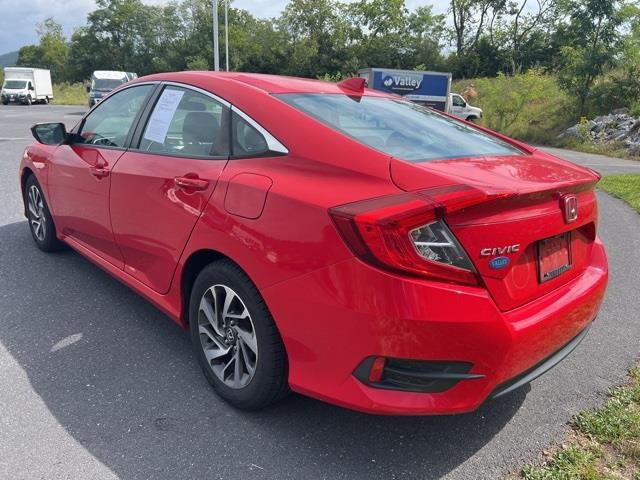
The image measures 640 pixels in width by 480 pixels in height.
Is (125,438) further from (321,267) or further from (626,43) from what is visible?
(626,43)

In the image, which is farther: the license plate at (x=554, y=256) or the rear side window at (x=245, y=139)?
the rear side window at (x=245, y=139)

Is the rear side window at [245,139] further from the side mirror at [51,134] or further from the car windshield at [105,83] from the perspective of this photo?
the car windshield at [105,83]

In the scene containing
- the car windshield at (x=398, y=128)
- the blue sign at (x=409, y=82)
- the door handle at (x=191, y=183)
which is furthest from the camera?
the blue sign at (x=409, y=82)

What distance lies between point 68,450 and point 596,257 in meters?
2.73

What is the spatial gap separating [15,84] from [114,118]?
40468 mm

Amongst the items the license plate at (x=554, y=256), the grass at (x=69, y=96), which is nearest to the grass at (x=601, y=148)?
the license plate at (x=554, y=256)

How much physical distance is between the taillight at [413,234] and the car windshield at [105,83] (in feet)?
87.1

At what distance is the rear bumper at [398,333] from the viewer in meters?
1.86

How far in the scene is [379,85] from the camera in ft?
56.6

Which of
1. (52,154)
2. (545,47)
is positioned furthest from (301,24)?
(52,154)

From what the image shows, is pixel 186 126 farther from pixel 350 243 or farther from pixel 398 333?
pixel 398 333

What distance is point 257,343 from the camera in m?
2.33

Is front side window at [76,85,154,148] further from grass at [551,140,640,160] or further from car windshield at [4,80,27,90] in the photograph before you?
car windshield at [4,80,27,90]

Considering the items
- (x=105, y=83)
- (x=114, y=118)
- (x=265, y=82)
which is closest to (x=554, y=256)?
(x=265, y=82)
